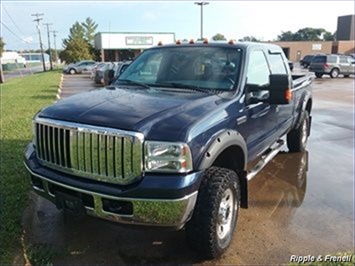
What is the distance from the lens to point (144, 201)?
9.40 feet

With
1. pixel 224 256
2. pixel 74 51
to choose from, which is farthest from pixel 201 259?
pixel 74 51

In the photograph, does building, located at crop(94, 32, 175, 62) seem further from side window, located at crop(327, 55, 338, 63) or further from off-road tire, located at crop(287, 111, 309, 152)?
off-road tire, located at crop(287, 111, 309, 152)

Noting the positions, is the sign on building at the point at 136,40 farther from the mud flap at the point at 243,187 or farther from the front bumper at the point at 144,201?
the front bumper at the point at 144,201

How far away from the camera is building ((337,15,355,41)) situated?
102 meters

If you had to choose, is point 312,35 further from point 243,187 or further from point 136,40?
point 243,187

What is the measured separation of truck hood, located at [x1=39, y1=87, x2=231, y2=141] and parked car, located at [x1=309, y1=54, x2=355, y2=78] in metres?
27.5

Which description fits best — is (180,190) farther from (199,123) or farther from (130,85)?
(130,85)

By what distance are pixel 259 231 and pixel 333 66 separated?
2773 cm

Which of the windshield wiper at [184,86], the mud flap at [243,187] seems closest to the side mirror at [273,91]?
the windshield wiper at [184,86]

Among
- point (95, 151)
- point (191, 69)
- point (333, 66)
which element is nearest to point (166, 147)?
point (95, 151)

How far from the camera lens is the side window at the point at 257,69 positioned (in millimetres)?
4301

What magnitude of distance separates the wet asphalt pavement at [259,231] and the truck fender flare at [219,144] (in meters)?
0.81

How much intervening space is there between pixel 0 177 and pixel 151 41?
167ft

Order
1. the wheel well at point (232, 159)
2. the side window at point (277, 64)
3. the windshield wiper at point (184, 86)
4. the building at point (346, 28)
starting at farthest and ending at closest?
the building at point (346, 28) < the side window at point (277, 64) < the windshield wiper at point (184, 86) < the wheel well at point (232, 159)
